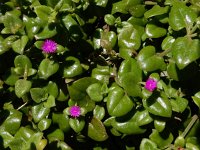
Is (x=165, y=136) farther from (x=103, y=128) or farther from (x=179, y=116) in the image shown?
(x=103, y=128)

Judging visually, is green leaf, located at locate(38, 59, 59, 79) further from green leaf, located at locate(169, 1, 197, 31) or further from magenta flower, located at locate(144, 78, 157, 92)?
green leaf, located at locate(169, 1, 197, 31)

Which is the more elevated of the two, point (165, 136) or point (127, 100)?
point (127, 100)

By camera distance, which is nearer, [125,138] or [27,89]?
[27,89]

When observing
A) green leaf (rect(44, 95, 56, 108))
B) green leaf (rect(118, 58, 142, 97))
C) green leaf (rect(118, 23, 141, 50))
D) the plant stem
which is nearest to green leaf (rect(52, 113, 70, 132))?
green leaf (rect(44, 95, 56, 108))

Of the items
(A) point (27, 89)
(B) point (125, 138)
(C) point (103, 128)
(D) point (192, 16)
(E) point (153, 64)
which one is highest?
(D) point (192, 16)

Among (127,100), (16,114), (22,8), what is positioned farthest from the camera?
(22,8)

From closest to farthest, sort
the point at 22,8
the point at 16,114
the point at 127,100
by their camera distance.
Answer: the point at 127,100 < the point at 16,114 < the point at 22,8

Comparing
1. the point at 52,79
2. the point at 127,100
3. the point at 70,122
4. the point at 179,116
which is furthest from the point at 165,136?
the point at 52,79
